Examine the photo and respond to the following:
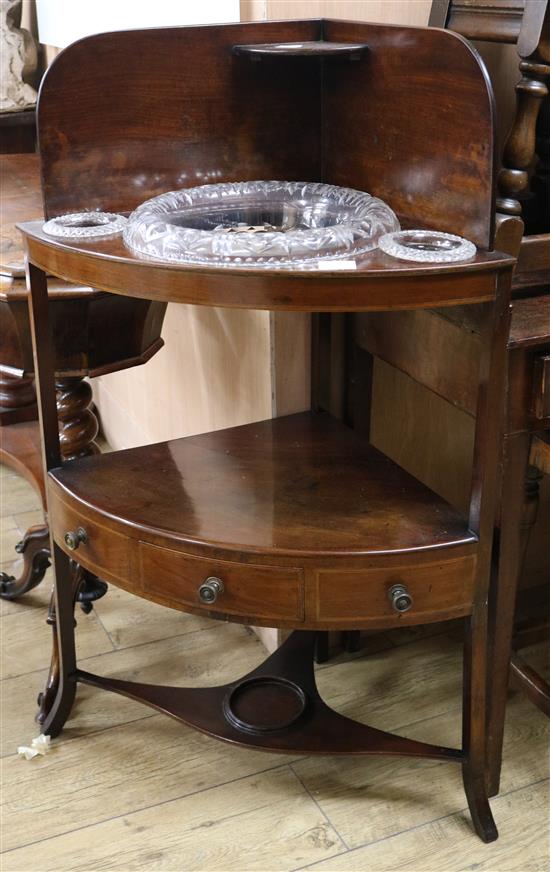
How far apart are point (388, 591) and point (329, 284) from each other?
1.55 feet

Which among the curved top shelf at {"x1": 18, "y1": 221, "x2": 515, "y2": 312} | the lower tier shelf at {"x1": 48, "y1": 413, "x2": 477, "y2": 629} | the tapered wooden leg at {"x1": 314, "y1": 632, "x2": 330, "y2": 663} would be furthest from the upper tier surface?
the tapered wooden leg at {"x1": 314, "y1": 632, "x2": 330, "y2": 663}

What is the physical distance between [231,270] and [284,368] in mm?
679

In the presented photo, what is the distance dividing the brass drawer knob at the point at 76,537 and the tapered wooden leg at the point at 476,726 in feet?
2.06

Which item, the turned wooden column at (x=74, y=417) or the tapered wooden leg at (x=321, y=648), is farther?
the tapered wooden leg at (x=321, y=648)

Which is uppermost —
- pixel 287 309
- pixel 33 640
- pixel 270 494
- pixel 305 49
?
pixel 305 49

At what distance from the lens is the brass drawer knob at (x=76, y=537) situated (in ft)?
5.42

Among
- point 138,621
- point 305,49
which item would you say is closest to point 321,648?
point 138,621

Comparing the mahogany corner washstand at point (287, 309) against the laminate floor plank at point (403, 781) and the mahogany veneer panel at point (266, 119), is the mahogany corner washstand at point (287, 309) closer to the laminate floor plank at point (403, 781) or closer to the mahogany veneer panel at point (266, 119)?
the mahogany veneer panel at point (266, 119)

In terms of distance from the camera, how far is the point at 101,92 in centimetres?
161

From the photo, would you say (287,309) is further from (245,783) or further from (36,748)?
(36,748)

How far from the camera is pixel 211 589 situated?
1.51m

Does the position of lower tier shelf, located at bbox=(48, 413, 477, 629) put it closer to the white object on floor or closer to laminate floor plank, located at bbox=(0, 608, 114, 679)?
the white object on floor

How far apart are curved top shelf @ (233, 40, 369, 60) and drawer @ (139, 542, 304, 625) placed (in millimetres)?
778

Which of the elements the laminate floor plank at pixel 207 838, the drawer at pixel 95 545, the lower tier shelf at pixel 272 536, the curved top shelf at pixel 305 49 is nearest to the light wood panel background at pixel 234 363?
the curved top shelf at pixel 305 49
